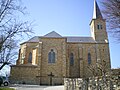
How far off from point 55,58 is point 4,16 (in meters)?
22.8

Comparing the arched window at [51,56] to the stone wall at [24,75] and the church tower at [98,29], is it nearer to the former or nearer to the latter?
the stone wall at [24,75]

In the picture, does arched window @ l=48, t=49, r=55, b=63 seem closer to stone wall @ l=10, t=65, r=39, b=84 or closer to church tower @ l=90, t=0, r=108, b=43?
stone wall @ l=10, t=65, r=39, b=84

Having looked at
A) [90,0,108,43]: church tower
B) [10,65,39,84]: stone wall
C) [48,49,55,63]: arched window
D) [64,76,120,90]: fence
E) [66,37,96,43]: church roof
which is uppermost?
[90,0,108,43]: church tower

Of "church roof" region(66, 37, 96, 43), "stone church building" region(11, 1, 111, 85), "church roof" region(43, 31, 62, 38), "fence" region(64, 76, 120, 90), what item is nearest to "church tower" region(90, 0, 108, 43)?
"stone church building" region(11, 1, 111, 85)

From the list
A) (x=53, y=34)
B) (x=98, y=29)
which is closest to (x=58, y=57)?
(x=53, y=34)

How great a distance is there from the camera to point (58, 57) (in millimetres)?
36219

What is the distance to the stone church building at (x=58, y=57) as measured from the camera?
3431 centimetres

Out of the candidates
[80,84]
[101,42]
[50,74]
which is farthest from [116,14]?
[101,42]

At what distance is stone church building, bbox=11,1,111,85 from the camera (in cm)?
3431

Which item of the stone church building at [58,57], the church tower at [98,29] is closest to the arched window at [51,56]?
the stone church building at [58,57]

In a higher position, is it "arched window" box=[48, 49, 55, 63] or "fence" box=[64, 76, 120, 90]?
"arched window" box=[48, 49, 55, 63]

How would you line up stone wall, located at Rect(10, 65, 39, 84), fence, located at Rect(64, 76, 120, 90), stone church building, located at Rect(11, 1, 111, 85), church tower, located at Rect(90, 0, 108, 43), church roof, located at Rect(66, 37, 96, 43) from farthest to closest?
church tower, located at Rect(90, 0, 108, 43) → church roof, located at Rect(66, 37, 96, 43) → stone church building, located at Rect(11, 1, 111, 85) → stone wall, located at Rect(10, 65, 39, 84) → fence, located at Rect(64, 76, 120, 90)

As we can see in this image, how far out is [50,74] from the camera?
3475 centimetres

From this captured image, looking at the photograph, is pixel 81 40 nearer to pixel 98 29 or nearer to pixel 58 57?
pixel 98 29
